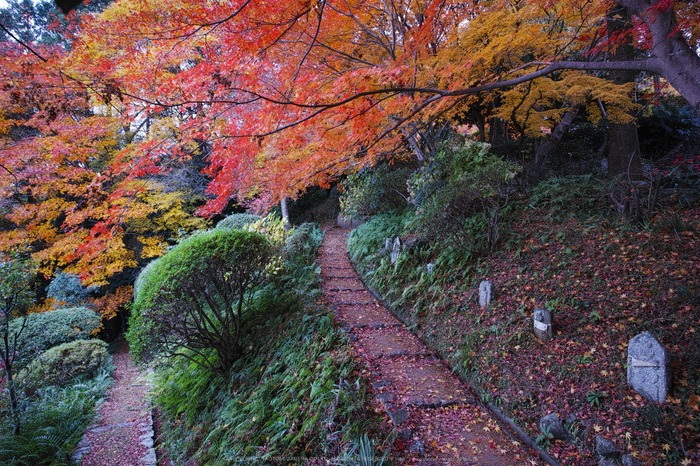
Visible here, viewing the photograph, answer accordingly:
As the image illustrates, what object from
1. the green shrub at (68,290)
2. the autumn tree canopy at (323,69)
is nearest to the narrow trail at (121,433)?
the autumn tree canopy at (323,69)

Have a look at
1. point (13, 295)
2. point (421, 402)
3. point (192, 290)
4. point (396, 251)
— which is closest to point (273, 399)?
point (421, 402)

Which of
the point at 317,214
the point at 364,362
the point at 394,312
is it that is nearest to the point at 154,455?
the point at 364,362

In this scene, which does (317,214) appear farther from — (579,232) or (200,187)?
(579,232)

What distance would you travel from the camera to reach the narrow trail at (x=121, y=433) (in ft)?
17.9

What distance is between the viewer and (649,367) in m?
3.25

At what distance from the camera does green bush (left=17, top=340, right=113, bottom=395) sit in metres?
7.66

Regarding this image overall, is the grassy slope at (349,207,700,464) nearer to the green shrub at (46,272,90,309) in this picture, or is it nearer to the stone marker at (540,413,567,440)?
the stone marker at (540,413,567,440)

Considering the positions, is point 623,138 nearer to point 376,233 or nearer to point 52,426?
point 376,233

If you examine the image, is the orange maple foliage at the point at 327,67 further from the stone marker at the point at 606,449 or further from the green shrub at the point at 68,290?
the green shrub at the point at 68,290

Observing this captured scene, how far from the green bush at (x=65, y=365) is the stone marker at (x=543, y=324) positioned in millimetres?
9993

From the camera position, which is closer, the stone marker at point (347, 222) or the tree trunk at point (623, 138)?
the tree trunk at point (623, 138)

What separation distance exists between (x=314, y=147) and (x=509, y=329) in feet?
17.5

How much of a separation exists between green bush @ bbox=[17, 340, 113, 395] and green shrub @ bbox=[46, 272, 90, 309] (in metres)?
3.90

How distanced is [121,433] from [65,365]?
3577 millimetres
